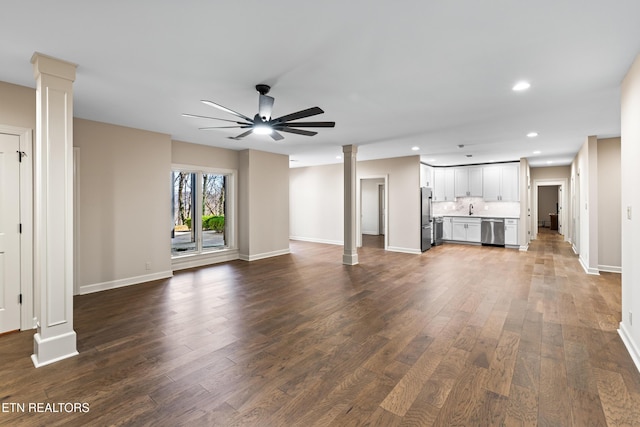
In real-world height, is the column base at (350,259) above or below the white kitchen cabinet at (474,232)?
below

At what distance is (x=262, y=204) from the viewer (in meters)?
7.46

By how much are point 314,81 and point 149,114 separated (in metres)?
2.71

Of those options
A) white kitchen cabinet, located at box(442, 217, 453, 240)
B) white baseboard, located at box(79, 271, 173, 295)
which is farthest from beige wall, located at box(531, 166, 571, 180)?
white baseboard, located at box(79, 271, 173, 295)

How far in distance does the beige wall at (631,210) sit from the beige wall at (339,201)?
5.12m

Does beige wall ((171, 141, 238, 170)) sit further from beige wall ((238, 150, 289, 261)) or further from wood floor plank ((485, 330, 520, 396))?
wood floor plank ((485, 330, 520, 396))

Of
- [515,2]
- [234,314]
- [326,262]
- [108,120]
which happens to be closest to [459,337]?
[234,314]

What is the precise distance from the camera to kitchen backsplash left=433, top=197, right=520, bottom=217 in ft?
30.6

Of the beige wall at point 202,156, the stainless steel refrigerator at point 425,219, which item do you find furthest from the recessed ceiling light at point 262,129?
the stainless steel refrigerator at point 425,219

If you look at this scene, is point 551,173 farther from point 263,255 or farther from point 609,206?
point 263,255

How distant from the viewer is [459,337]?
311 centimetres

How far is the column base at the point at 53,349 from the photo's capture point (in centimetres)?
261

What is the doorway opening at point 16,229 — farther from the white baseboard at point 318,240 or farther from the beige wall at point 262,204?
the white baseboard at point 318,240

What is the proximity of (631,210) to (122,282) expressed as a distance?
22.0 ft

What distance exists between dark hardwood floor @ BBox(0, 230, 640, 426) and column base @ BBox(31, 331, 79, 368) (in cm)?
10
